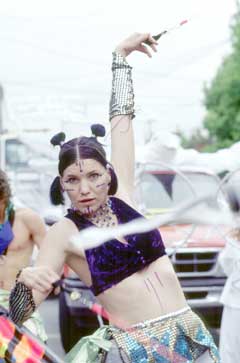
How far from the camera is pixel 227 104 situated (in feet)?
139

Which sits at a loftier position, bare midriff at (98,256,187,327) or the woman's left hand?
the woman's left hand

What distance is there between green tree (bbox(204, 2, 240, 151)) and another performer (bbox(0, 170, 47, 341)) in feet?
109

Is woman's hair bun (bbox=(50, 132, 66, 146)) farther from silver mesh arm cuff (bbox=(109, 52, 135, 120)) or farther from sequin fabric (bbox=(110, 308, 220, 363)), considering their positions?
sequin fabric (bbox=(110, 308, 220, 363))

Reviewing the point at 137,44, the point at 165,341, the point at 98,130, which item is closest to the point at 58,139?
the point at 98,130

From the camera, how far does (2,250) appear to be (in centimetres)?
511

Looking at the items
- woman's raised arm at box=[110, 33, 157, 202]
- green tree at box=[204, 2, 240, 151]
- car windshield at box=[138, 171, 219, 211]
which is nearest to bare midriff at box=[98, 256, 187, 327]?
woman's raised arm at box=[110, 33, 157, 202]

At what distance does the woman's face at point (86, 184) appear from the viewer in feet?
10.2

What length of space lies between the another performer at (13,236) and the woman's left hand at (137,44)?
1.60 m

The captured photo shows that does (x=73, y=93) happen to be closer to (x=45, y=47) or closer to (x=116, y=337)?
(x=45, y=47)

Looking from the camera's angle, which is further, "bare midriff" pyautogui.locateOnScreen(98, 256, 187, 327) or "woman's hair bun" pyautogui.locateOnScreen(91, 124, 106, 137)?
"woman's hair bun" pyautogui.locateOnScreen(91, 124, 106, 137)

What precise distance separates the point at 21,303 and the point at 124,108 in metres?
0.96

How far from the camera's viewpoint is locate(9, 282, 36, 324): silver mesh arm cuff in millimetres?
3018

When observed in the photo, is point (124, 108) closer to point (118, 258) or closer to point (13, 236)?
point (118, 258)

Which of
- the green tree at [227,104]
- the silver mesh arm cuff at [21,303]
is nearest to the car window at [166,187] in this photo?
the silver mesh arm cuff at [21,303]
